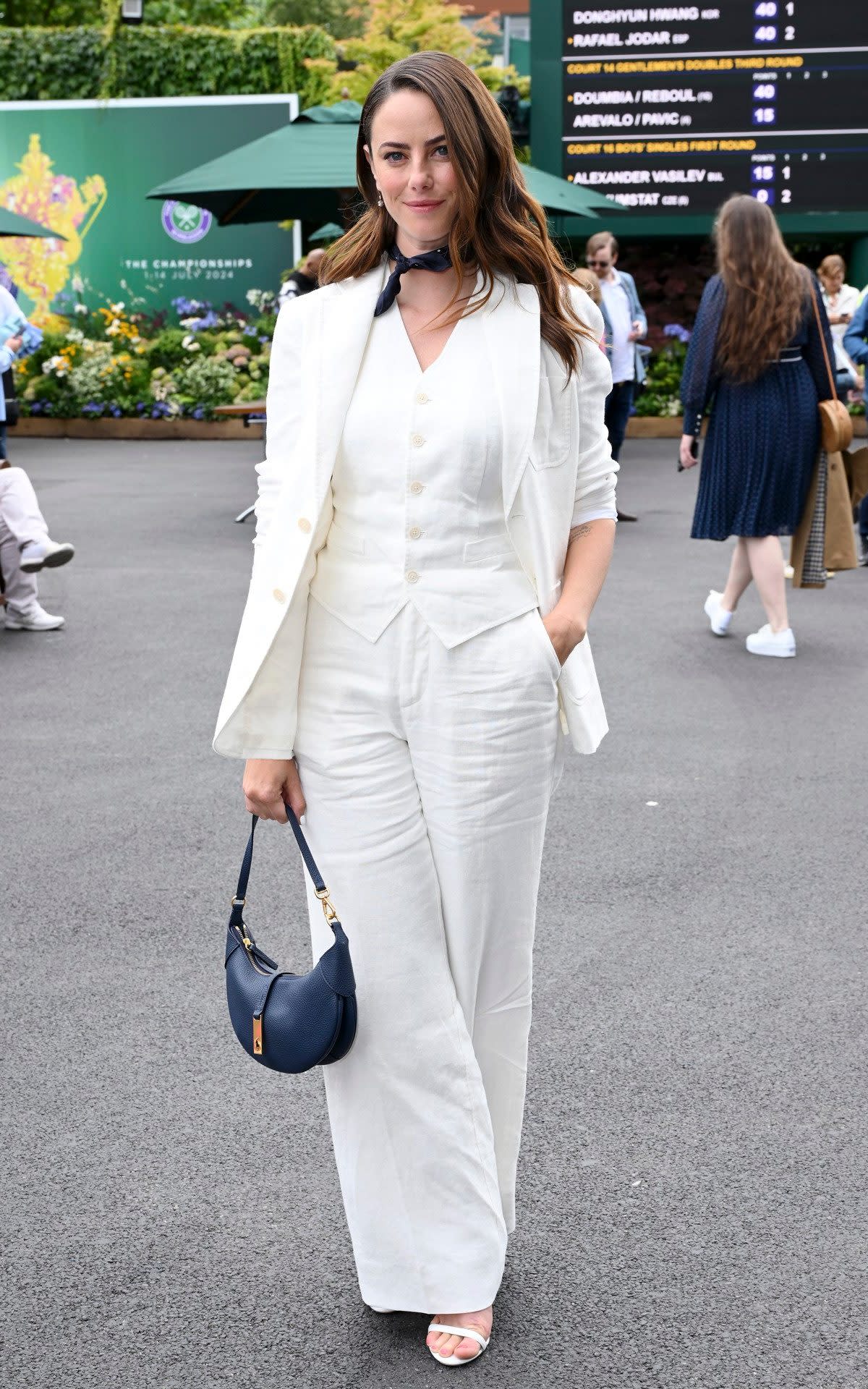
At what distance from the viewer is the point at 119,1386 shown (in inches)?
98.0

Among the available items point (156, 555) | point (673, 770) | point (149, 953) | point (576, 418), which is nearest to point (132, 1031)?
point (149, 953)

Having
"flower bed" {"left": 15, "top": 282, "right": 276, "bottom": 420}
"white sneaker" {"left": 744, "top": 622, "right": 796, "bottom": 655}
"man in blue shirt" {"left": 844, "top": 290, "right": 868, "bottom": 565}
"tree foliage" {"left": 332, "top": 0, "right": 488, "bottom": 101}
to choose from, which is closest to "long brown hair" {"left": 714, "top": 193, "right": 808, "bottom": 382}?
"white sneaker" {"left": 744, "top": 622, "right": 796, "bottom": 655}

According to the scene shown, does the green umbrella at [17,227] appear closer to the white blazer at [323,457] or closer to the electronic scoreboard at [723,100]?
the electronic scoreboard at [723,100]

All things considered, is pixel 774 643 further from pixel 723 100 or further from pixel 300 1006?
pixel 723 100

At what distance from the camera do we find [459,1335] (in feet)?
8.41

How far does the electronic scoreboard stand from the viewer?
17.6 meters

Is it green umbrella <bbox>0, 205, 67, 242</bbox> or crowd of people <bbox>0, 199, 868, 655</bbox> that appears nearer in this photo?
crowd of people <bbox>0, 199, 868, 655</bbox>

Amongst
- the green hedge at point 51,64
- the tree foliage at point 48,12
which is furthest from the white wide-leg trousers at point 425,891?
the tree foliage at point 48,12

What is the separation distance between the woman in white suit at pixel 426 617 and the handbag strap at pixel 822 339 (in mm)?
5262

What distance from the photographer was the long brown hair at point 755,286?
730 centimetres

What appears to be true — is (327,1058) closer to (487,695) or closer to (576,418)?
(487,695)

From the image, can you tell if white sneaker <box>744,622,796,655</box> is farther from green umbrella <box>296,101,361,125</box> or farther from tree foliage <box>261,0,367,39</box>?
tree foliage <box>261,0,367,39</box>

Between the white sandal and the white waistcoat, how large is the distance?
111 cm

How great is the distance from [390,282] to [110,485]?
13.2 m
